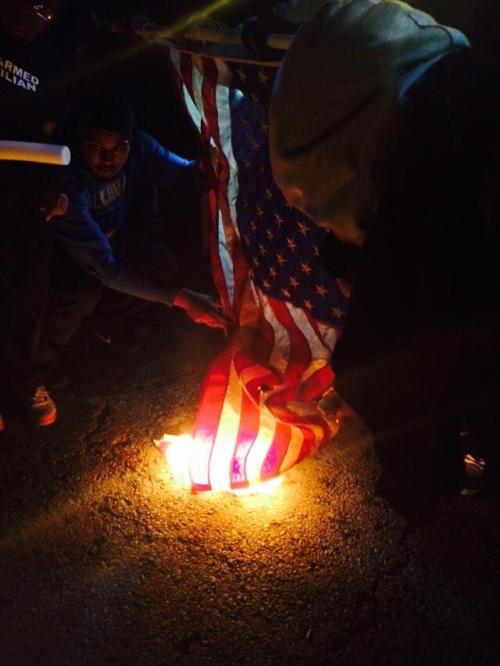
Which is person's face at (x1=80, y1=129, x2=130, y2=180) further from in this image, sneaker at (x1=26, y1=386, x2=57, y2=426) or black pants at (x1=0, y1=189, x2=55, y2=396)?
sneaker at (x1=26, y1=386, x2=57, y2=426)

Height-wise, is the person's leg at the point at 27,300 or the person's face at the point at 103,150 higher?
the person's face at the point at 103,150

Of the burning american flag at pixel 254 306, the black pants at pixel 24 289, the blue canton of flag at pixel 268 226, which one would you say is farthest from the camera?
the black pants at pixel 24 289

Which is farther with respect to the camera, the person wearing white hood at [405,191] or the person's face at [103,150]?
the person's face at [103,150]

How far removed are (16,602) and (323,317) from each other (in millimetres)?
1967

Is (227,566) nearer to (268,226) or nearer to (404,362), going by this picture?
(268,226)

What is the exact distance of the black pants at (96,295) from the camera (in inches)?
150

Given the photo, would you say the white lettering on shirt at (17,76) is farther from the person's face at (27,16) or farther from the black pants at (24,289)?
the black pants at (24,289)

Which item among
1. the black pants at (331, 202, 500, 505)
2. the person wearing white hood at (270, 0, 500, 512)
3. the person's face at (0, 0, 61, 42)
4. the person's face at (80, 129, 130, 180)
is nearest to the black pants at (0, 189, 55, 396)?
the person's face at (80, 129, 130, 180)

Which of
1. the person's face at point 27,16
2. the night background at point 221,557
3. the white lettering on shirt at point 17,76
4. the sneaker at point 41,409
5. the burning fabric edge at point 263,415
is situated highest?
the person's face at point 27,16

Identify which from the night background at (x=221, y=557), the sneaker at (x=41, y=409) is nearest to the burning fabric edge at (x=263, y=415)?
the night background at (x=221, y=557)

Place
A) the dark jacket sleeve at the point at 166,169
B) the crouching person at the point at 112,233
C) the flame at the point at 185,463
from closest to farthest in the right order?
the flame at the point at 185,463, the crouching person at the point at 112,233, the dark jacket sleeve at the point at 166,169

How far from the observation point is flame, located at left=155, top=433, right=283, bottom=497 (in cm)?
293

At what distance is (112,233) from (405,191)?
3107mm

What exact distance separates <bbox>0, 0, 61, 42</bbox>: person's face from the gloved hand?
5.52 ft
